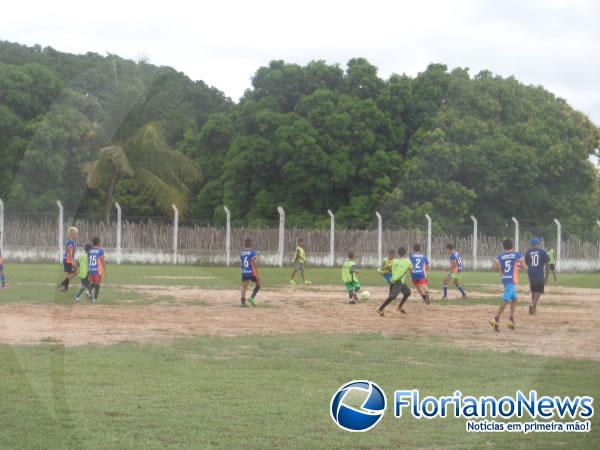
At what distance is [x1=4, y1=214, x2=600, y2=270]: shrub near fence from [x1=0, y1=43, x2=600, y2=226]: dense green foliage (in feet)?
4.36

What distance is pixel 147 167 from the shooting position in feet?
168

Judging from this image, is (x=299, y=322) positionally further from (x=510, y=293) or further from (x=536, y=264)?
(x=536, y=264)

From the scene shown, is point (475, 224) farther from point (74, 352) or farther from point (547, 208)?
point (74, 352)

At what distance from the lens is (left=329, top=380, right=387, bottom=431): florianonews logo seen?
958cm

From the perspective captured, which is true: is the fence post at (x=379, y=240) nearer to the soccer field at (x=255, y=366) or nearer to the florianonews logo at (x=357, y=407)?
the soccer field at (x=255, y=366)

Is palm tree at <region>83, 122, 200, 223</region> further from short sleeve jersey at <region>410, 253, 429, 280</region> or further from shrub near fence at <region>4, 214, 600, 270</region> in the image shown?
short sleeve jersey at <region>410, 253, 429, 280</region>

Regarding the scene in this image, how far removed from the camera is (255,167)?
2020 inches

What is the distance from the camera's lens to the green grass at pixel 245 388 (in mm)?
8977

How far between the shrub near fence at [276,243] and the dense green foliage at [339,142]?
133 cm

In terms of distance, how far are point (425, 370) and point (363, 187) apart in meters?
38.2

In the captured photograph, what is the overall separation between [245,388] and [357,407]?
1702 mm

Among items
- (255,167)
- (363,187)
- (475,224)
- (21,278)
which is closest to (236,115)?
(255,167)

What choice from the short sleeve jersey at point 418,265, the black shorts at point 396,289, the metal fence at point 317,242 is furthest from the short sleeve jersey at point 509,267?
the metal fence at point 317,242
